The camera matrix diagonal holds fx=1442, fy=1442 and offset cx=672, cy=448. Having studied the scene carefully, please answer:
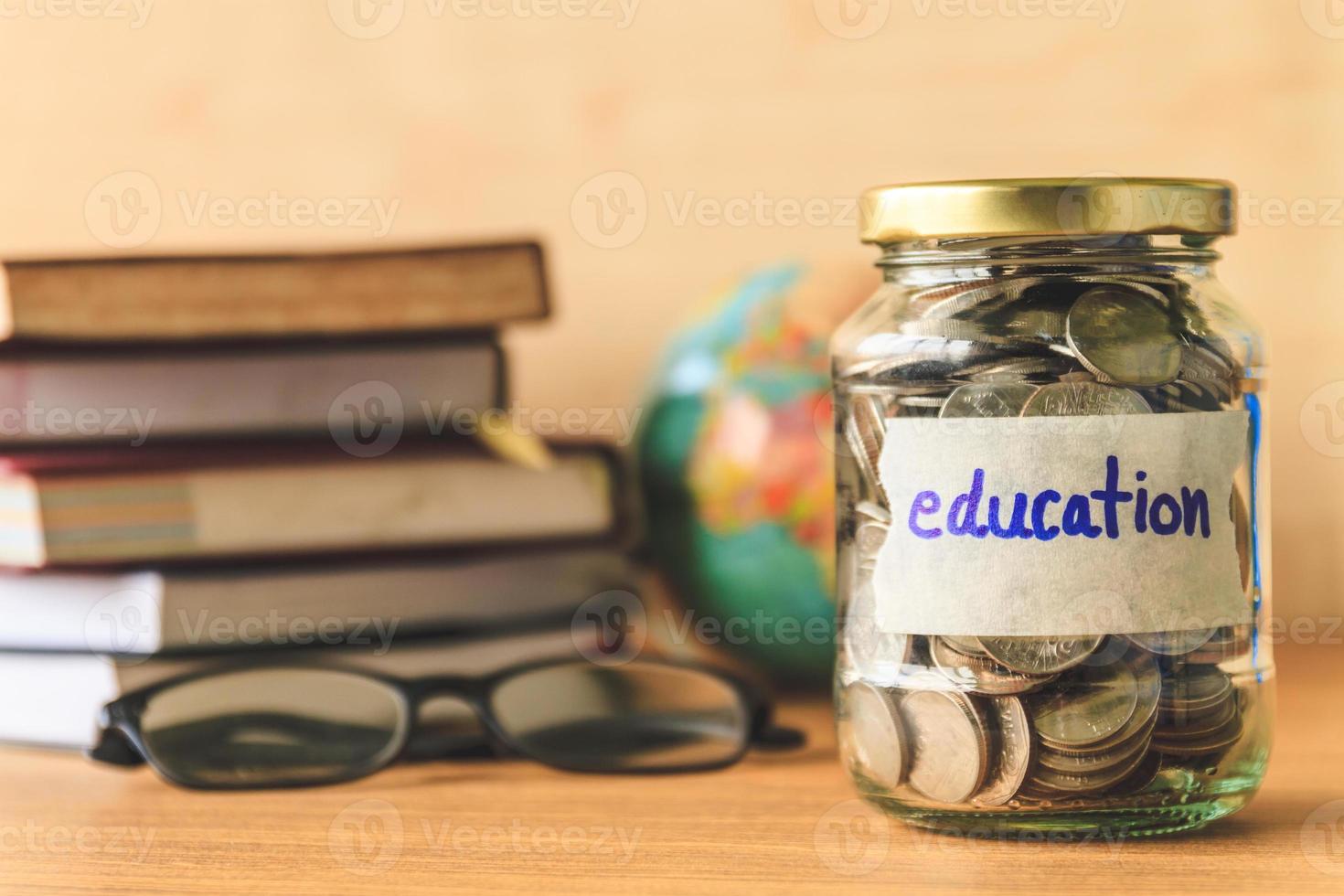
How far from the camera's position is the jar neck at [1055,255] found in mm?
483

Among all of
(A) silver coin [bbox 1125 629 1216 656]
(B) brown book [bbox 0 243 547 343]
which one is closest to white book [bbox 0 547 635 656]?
(B) brown book [bbox 0 243 547 343]

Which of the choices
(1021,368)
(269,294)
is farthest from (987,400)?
(269,294)

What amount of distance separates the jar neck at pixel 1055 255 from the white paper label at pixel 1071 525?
5 cm

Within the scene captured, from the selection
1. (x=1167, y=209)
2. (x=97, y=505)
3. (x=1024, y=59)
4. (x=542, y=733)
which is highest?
(x=1024, y=59)

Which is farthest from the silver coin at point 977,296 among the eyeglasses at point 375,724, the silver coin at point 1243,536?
the eyeglasses at point 375,724

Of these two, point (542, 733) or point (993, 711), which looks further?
point (542, 733)

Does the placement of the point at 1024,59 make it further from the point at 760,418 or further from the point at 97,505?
the point at 97,505

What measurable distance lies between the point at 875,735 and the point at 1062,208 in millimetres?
192

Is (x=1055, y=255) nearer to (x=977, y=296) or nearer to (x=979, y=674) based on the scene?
(x=977, y=296)

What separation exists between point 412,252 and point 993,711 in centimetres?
40

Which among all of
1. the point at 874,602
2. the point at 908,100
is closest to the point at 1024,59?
the point at 908,100

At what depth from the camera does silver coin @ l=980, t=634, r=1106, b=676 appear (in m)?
0.47

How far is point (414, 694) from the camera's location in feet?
2.10

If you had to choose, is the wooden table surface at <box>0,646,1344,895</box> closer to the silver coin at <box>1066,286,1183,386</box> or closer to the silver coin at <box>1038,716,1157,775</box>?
the silver coin at <box>1038,716,1157,775</box>
